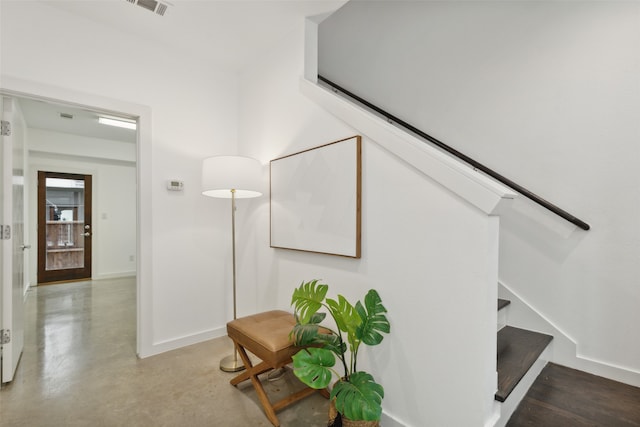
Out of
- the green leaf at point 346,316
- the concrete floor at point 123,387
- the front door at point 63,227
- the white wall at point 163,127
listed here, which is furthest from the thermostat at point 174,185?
the front door at point 63,227

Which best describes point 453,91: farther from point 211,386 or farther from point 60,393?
point 60,393

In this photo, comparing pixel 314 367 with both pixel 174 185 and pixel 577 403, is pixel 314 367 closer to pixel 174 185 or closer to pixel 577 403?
pixel 577 403

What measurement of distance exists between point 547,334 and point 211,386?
2592 millimetres

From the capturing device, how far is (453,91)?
8.85ft

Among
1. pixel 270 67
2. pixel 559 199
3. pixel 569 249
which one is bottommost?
pixel 569 249

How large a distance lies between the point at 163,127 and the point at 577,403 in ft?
12.5

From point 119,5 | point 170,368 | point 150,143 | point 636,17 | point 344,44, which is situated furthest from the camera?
point 344,44

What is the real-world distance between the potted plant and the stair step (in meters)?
0.64

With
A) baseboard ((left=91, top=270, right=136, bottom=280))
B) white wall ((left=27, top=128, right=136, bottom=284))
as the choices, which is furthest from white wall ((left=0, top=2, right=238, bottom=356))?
baseboard ((left=91, top=270, right=136, bottom=280))

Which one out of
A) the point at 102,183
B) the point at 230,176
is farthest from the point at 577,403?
the point at 102,183

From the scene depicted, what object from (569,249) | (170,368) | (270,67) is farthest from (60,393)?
(569,249)

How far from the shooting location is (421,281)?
153 centimetres

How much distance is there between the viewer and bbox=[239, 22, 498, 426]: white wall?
133cm

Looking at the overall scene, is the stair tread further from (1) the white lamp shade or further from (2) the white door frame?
(2) the white door frame
